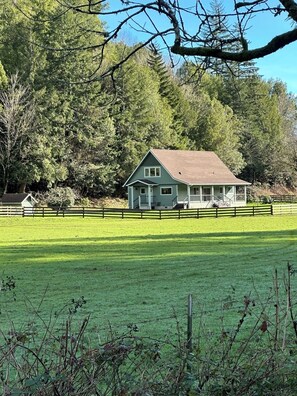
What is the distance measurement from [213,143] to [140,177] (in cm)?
1774

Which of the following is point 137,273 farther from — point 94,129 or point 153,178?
point 94,129

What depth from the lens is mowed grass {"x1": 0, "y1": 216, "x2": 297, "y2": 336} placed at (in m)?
8.53

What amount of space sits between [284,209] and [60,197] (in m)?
22.4

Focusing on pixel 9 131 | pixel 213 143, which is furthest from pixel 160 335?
pixel 213 143

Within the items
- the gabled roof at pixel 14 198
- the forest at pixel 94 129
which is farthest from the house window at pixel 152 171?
the gabled roof at pixel 14 198

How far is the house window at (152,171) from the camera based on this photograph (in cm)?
5494

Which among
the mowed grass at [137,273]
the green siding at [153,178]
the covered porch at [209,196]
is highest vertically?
the green siding at [153,178]

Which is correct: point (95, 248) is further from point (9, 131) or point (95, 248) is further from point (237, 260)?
point (9, 131)

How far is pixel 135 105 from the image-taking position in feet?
196

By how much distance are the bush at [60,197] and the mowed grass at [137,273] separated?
28.5 m

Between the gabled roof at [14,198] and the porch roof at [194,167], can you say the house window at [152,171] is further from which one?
the gabled roof at [14,198]

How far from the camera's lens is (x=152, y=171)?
55.6 metres

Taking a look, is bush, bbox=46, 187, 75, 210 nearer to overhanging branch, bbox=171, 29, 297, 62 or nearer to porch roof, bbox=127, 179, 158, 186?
porch roof, bbox=127, 179, 158, 186

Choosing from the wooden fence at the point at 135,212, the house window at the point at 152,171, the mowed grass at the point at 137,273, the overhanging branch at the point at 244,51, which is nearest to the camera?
the overhanging branch at the point at 244,51
